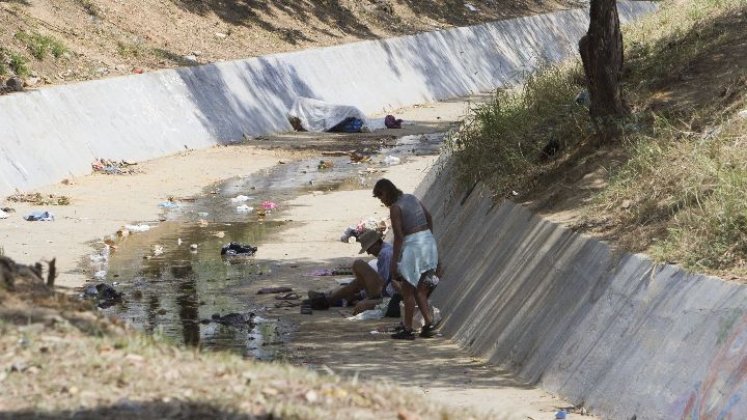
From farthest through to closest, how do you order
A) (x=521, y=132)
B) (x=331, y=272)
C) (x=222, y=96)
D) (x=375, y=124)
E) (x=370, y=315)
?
(x=375, y=124) → (x=222, y=96) → (x=331, y=272) → (x=521, y=132) → (x=370, y=315)

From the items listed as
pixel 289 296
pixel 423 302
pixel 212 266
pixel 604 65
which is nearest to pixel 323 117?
pixel 212 266

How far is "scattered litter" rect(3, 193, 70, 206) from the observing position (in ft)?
69.7

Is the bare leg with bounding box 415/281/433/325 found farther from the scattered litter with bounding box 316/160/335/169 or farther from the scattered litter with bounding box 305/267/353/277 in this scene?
the scattered litter with bounding box 316/160/335/169

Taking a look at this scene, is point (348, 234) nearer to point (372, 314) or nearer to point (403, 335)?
point (372, 314)

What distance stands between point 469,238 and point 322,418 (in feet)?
26.9

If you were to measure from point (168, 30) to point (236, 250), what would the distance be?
17237 mm

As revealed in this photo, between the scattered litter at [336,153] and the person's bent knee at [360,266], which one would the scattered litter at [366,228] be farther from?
the scattered litter at [336,153]

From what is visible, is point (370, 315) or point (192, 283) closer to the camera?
point (370, 315)

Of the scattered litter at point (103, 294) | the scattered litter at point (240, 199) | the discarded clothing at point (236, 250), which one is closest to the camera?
the scattered litter at point (103, 294)

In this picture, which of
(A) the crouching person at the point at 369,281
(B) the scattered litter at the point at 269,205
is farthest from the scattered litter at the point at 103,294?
(B) the scattered litter at the point at 269,205

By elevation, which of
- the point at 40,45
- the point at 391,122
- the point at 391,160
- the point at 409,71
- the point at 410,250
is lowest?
the point at 410,250

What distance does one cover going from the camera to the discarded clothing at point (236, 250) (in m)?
18.2

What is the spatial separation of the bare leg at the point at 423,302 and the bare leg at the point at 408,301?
2.3 inches

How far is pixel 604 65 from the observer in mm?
14852
